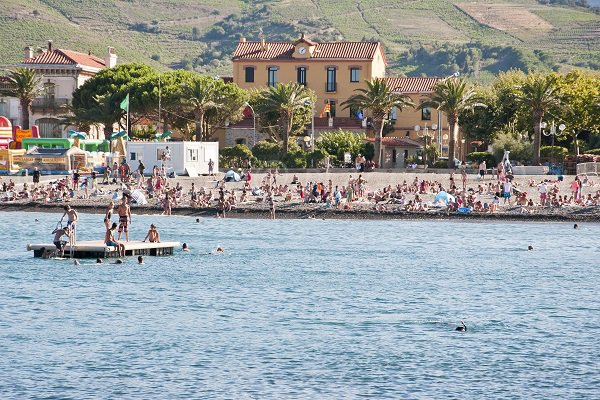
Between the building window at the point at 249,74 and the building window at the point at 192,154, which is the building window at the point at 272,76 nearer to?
the building window at the point at 249,74

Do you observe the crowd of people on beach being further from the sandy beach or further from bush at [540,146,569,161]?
bush at [540,146,569,161]

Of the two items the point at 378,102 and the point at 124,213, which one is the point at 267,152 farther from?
the point at 124,213

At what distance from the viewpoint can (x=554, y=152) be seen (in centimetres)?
8238

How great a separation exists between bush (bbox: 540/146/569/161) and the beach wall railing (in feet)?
22.6

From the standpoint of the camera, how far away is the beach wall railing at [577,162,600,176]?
242 ft

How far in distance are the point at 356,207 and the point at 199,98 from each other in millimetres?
24645

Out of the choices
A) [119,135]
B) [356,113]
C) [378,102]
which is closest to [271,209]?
[119,135]

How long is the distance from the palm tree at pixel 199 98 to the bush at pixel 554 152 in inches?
958

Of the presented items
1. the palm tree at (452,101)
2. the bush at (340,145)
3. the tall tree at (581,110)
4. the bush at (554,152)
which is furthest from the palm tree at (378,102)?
the tall tree at (581,110)

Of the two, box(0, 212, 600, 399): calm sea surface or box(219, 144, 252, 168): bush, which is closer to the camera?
box(0, 212, 600, 399): calm sea surface

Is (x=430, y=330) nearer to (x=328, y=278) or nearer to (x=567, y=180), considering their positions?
(x=328, y=278)

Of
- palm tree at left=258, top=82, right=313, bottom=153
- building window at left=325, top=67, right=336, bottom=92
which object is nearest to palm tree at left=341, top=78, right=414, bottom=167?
palm tree at left=258, top=82, right=313, bottom=153

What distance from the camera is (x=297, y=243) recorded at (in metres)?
56.2

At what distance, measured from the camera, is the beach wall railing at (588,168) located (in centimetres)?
7388
